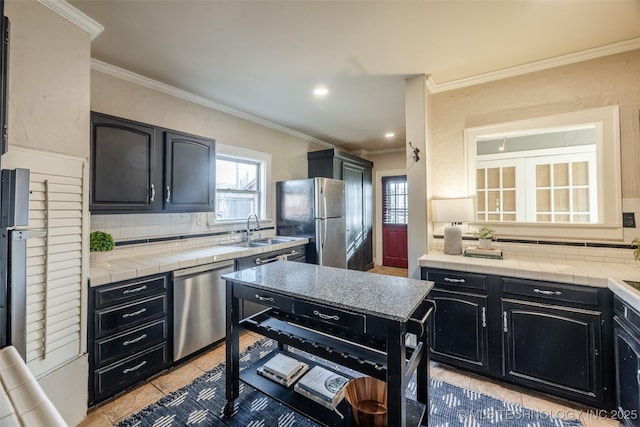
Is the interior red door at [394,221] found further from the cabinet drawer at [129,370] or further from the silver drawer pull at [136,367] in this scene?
the silver drawer pull at [136,367]

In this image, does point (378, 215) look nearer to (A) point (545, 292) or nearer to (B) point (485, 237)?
(B) point (485, 237)

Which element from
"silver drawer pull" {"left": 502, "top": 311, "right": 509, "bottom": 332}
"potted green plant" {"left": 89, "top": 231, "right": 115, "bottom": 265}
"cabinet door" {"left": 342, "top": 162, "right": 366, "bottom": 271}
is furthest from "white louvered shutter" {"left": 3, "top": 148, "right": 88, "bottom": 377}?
"cabinet door" {"left": 342, "top": 162, "right": 366, "bottom": 271}

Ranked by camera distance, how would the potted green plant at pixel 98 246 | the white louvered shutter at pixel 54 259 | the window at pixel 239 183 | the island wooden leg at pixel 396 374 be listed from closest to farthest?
the island wooden leg at pixel 396 374 → the white louvered shutter at pixel 54 259 → the potted green plant at pixel 98 246 → the window at pixel 239 183

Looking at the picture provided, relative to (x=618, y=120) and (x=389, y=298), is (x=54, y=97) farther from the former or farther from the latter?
(x=618, y=120)

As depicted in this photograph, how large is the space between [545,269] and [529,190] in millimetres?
1216

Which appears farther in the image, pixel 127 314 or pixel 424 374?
pixel 127 314

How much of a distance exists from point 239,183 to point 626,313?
3703mm

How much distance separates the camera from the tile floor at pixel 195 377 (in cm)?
175

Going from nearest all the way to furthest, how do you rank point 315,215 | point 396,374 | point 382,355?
1. point 396,374
2. point 382,355
3. point 315,215

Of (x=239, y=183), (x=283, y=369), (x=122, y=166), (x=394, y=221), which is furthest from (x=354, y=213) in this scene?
(x=122, y=166)

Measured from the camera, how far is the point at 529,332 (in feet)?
6.35

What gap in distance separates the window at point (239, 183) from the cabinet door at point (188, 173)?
1.84ft

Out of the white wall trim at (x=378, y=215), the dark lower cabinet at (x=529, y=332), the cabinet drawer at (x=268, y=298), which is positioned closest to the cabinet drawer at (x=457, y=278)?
the dark lower cabinet at (x=529, y=332)

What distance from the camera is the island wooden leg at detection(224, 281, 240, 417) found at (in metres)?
1.78
